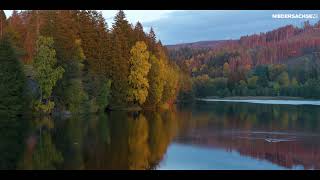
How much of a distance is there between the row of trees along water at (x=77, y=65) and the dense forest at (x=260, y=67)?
4391 cm

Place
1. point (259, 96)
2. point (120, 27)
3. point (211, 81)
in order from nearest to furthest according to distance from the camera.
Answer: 1. point (120, 27)
2. point (259, 96)
3. point (211, 81)

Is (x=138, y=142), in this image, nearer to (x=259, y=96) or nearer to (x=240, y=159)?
(x=240, y=159)

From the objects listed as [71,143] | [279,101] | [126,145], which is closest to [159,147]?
[126,145]

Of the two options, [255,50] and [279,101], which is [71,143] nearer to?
[279,101]

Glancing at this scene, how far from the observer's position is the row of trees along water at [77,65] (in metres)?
46.9

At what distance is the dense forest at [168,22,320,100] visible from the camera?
12800cm

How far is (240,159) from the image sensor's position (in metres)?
24.9

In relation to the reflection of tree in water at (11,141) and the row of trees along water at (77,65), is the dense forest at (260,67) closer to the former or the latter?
the row of trees along water at (77,65)

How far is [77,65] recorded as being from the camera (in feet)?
174

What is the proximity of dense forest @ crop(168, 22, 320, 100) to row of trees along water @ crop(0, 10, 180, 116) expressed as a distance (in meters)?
43.9

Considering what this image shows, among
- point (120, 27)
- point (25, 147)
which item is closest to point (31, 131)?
point (25, 147)

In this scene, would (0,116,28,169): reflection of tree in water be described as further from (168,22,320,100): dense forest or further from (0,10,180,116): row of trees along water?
(168,22,320,100): dense forest

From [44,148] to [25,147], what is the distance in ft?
3.85

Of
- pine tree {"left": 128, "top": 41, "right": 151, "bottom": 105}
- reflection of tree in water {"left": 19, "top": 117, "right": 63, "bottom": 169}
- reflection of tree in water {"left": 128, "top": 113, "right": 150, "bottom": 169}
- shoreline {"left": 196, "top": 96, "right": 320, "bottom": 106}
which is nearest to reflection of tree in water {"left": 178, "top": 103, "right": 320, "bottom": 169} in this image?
reflection of tree in water {"left": 128, "top": 113, "right": 150, "bottom": 169}
